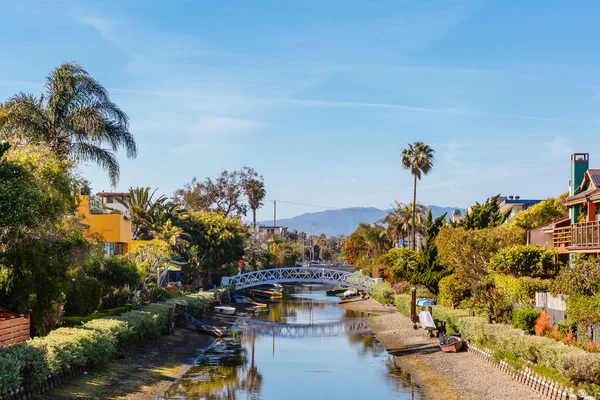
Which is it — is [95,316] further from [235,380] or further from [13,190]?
[13,190]

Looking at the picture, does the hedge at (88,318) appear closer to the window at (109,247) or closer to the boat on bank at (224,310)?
the window at (109,247)

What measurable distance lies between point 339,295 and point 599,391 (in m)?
89.2

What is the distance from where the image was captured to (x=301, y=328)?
63.0 m

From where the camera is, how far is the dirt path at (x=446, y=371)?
30.2m

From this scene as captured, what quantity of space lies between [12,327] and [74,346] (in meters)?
2.47

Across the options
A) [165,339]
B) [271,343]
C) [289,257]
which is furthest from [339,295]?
[165,339]

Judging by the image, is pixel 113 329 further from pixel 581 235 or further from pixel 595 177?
pixel 595 177

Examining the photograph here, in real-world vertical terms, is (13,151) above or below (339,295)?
above

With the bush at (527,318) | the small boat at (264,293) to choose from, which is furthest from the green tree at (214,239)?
the bush at (527,318)

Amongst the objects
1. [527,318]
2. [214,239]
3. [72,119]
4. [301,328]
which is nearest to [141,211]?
[214,239]

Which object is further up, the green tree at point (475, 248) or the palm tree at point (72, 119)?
the palm tree at point (72, 119)

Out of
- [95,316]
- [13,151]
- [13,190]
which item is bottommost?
[95,316]

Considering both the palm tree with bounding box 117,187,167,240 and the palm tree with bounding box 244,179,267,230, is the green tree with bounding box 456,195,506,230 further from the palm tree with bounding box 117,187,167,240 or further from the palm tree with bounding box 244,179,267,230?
the palm tree with bounding box 244,179,267,230

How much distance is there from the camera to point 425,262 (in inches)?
2315
